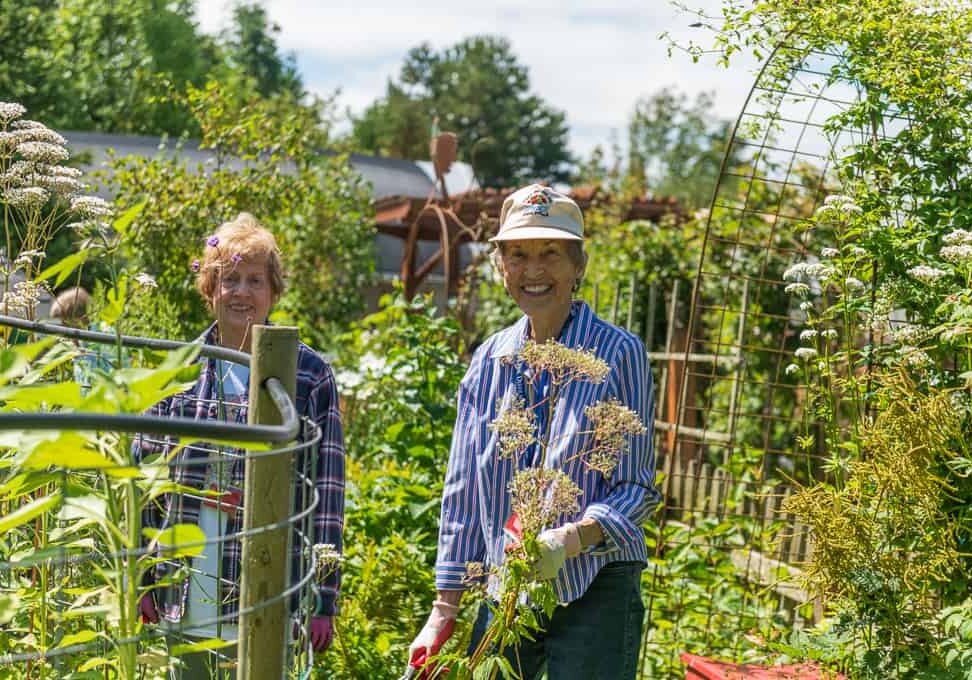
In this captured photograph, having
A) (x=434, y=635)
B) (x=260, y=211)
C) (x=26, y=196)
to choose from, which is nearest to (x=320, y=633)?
(x=434, y=635)

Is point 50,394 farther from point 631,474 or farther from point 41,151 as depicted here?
point 41,151

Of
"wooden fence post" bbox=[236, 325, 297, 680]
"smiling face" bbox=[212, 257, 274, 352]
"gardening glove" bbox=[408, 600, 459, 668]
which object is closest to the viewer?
"wooden fence post" bbox=[236, 325, 297, 680]

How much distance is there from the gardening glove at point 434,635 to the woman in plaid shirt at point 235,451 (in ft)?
0.74

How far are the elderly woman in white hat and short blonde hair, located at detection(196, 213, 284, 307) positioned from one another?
0.59 m

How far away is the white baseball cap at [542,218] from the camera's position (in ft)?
8.23

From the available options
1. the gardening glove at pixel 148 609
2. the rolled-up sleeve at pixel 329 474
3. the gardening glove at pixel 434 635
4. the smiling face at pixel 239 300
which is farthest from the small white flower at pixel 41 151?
the gardening glove at pixel 434 635

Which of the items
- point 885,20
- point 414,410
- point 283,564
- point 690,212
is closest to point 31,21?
point 690,212

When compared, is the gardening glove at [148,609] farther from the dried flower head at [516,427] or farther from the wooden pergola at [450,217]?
the wooden pergola at [450,217]

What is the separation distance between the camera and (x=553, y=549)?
211 centimetres

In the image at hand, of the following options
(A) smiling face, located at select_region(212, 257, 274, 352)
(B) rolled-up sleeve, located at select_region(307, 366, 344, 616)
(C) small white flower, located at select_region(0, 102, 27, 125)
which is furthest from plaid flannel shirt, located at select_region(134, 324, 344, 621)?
(C) small white flower, located at select_region(0, 102, 27, 125)

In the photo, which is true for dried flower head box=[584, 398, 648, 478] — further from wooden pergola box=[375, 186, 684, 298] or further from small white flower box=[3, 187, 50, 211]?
wooden pergola box=[375, 186, 684, 298]

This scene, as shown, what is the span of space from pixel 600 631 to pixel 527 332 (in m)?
0.69

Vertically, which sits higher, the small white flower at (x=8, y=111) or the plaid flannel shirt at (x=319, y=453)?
the small white flower at (x=8, y=111)

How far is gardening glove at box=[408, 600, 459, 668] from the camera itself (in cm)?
246
